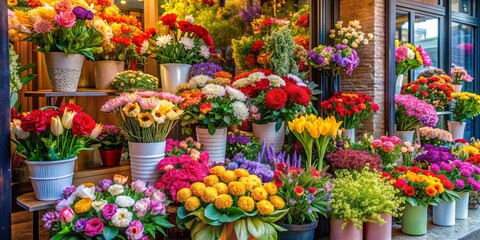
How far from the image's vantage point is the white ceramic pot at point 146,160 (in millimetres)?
2031

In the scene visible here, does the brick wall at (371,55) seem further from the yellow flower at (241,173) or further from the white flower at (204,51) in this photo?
the yellow flower at (241,173)

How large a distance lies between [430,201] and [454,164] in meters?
0.55

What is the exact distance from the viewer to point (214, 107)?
2189mm

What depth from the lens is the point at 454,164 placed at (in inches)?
112

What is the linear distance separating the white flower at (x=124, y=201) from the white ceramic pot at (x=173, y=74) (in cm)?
105

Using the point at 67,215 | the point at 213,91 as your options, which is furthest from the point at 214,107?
the point at 67,215

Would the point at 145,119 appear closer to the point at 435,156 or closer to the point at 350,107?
the point at 350,107

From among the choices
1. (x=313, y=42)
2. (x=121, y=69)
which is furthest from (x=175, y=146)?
(x=313, y=42)

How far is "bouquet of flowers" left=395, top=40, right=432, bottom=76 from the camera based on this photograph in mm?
3394

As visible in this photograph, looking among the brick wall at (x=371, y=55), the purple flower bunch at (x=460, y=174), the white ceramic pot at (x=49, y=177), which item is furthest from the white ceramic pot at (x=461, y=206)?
the white ceramic pot at (x=49, y=177)

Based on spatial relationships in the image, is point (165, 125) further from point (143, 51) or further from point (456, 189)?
point (456, 189)

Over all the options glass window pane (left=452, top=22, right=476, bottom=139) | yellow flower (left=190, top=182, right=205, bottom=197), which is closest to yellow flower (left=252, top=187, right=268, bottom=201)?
yellow flower (left=190, top=182, right=205, bottom=197)

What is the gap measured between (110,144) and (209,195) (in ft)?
2.62

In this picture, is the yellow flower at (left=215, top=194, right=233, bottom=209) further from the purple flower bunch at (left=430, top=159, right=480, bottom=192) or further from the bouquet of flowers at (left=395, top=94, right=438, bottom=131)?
the bouquet of flowers at (left=395, top=94, right=438, bottom=131)
